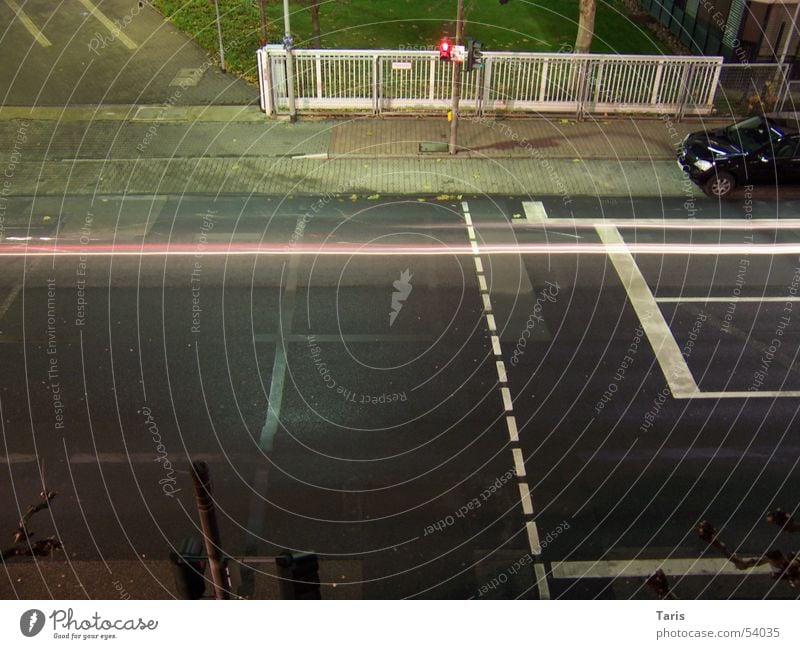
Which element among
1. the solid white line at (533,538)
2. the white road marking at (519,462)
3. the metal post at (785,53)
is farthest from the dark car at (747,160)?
the solid white line at (533,538)

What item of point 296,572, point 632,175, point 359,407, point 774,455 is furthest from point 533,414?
point 632,175

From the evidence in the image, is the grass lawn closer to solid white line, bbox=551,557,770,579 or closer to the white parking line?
the white parking line

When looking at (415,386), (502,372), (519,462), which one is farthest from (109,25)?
(519,462)

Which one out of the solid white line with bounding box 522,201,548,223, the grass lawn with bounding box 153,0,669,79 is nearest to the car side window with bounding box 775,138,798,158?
the solid white line with bounding box 522,201,548,223

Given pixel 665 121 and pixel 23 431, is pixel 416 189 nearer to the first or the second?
pixel 665 121

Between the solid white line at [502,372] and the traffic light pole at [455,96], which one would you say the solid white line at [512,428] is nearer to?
the solid white line at [502,372]

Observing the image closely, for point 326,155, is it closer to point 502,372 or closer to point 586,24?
point 586,24
